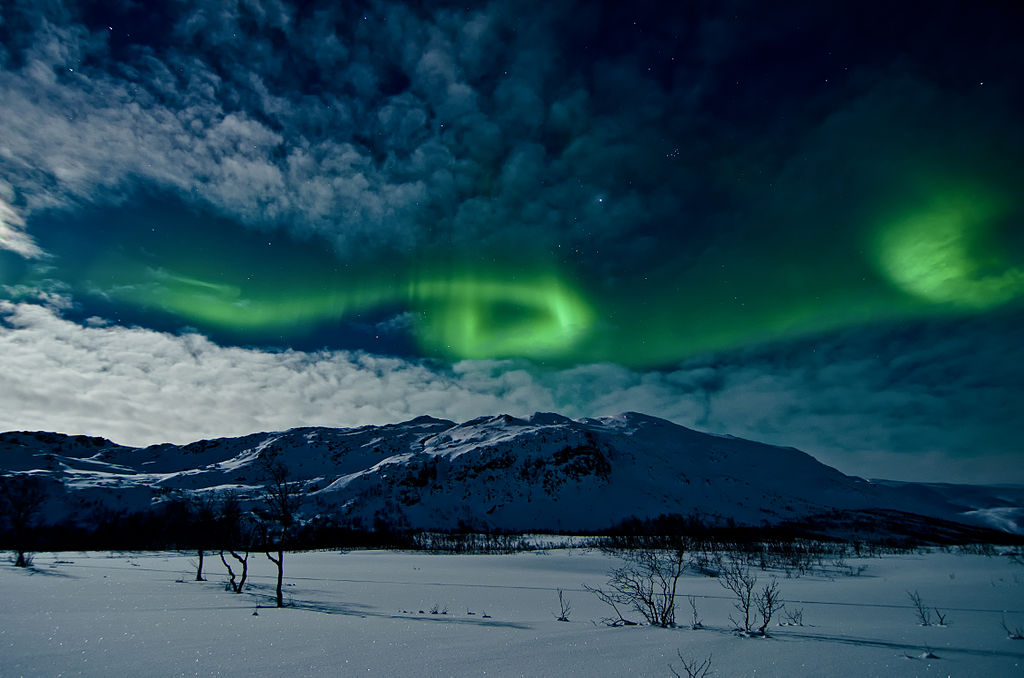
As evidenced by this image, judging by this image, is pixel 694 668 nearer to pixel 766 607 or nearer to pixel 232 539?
pixel 766 607

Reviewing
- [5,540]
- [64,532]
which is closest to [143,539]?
[64,532]

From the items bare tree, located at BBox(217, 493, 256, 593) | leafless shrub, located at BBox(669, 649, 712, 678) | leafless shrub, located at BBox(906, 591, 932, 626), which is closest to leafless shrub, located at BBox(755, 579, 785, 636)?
leafless shrub, located at BBox(906, 591, 932, 626)

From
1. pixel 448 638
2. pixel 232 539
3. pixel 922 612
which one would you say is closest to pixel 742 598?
pixel 448 638

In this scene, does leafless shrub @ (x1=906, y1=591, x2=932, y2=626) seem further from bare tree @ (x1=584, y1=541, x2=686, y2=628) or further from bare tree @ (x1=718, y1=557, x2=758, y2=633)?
bare tree @ (x1=584, y1=541, x2=686, y2=628)

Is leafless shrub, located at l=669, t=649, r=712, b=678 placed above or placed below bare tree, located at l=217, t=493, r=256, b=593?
above


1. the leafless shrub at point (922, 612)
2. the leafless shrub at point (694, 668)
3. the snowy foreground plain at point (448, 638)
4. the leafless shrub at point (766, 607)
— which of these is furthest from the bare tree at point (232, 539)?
the leafless shrub at point (922, 612)

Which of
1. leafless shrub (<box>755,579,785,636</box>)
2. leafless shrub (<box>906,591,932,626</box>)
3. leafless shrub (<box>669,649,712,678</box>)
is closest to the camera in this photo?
leafless shrub (<box>669,649,712,678</box>)

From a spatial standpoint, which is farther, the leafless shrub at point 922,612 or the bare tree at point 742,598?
the leafless shrub at point 922,612

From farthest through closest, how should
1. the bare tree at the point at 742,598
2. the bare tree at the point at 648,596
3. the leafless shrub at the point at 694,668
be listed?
the bare tree at the point at 648,596, the bare tree at the point at 742,598, the leafless shrub at the point at 694,668

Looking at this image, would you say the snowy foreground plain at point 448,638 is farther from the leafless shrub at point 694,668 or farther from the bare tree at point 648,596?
the bare tree at point 648,596

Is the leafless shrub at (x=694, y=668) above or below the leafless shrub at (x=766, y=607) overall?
above

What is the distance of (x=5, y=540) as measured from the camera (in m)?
123

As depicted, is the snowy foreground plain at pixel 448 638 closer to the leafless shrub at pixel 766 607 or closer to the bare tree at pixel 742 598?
the leafless shrub at pixel 766 607

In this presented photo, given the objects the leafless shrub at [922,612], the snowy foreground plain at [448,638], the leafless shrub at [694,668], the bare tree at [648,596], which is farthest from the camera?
the bare tree at [648,596]
